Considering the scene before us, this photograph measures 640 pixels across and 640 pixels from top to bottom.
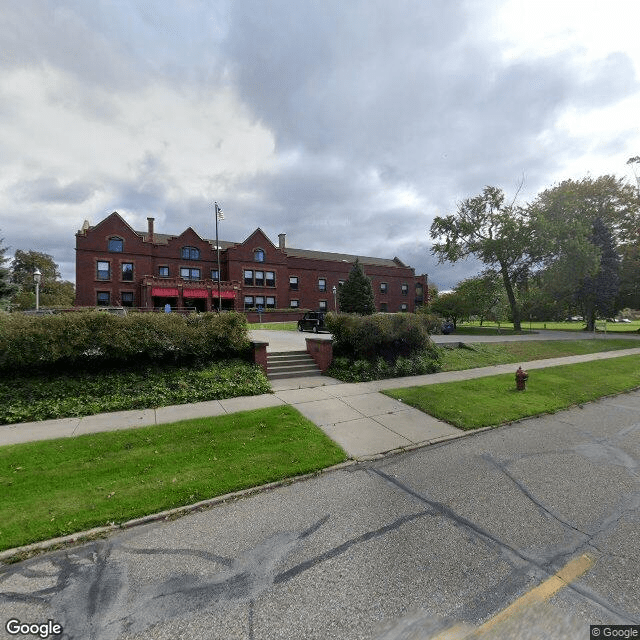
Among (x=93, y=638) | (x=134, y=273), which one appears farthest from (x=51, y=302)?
(x=93, y=638)

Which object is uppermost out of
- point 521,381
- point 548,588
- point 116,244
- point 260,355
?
point 116,244

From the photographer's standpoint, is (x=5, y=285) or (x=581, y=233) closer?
(x=5, y=285)

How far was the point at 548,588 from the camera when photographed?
262 centimetres

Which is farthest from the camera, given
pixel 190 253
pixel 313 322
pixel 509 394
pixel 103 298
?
pixel 190 253

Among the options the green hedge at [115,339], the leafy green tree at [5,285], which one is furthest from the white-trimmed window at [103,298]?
the green hedge at [115,339]

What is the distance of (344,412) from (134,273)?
121ft

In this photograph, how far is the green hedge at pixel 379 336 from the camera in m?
11.7

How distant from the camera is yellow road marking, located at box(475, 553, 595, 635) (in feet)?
7.70

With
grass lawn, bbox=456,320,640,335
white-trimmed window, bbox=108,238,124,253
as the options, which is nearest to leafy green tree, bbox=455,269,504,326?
grass lawn, bbox=456,320,640,335

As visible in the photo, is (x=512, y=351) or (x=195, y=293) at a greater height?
(x=195, y=293)

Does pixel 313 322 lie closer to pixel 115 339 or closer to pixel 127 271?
pixel 115 339

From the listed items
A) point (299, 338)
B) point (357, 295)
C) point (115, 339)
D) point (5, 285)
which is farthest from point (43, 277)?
point (115, 339)

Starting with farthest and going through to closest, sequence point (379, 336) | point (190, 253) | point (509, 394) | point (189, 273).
→ point (190, 253) → point (189, 273) → point (379, 336) → point (509, 394)

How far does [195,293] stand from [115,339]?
30.2 metres
